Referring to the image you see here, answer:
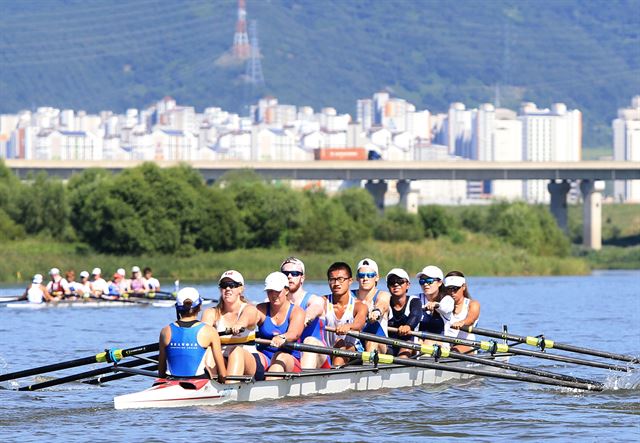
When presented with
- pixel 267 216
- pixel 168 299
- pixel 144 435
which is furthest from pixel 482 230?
pixel 144 435

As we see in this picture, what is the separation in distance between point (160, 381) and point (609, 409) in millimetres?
5128

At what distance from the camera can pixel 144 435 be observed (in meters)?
13.8

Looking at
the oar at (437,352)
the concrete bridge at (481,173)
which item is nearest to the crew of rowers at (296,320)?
the oar at (437,352)

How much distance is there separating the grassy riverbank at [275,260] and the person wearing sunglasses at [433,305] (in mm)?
34524

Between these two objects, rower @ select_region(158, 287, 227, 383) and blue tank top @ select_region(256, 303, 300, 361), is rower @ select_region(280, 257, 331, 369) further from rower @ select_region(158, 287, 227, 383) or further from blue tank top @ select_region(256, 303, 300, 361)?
rower @ select_region(158, 287, 227, 383)

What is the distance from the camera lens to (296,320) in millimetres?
15359

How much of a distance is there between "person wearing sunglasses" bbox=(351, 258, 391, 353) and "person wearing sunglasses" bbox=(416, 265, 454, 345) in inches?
36.6

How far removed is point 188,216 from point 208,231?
1.24 m

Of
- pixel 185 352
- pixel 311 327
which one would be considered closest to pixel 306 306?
pixel 311 327

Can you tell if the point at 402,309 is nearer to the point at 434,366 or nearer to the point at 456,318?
the point at 456,318

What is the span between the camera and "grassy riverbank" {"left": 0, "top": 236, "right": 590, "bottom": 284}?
5362cm

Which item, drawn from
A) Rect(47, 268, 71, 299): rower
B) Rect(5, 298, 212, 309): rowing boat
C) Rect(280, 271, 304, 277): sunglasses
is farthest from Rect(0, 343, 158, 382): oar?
Rect(47, 268, 71, 299): rower

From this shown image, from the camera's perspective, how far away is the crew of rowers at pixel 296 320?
1425cm

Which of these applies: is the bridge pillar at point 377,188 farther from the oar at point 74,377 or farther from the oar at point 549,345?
the oar at point 74,377
